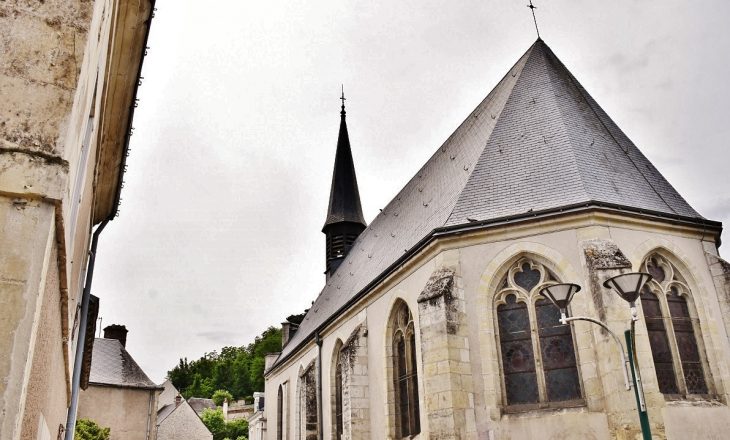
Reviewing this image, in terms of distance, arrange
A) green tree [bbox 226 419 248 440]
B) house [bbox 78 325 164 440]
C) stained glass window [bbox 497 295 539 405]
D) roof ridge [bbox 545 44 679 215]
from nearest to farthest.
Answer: stained glass window [bbox 497 295 539 405] → roof ridge [bbox 545 44 679 215] → house [bbox 78 325 164 440] → green tree [bbox 226 419 248 440]

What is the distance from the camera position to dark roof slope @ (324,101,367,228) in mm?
28594

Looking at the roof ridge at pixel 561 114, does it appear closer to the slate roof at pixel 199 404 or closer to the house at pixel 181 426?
the house at pixel 181 426

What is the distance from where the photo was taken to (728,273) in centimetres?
A: 1091

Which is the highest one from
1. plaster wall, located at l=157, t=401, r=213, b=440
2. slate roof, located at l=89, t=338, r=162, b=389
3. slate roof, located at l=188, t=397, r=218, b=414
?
slate roof, located at l=188, t=397, r=218, b=414

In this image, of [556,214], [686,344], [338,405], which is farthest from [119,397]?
[686,344]

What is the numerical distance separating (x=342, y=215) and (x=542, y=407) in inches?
746

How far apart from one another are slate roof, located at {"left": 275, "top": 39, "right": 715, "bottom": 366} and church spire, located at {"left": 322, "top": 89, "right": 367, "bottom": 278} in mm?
10667

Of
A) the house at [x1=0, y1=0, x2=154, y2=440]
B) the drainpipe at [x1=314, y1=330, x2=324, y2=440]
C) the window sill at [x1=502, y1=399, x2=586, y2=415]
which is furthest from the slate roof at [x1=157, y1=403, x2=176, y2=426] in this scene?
the house at [x1=0, y1=0, x2=154, y2=440]

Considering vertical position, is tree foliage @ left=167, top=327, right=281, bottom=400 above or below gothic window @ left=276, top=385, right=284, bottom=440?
above

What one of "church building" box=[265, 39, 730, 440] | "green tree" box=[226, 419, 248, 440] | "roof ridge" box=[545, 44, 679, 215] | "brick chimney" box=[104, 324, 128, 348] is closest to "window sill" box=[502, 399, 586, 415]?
"church building" box=[265, 39, 730, 440]

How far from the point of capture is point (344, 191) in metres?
29.4

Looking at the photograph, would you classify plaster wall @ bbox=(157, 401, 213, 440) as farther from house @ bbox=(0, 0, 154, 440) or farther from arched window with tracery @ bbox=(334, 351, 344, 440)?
house @ bbox=(0, 0, 154, 440)

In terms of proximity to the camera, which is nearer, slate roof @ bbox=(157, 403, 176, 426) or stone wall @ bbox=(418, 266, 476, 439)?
stone wall @ bbox=(418, 266, 476, 439)

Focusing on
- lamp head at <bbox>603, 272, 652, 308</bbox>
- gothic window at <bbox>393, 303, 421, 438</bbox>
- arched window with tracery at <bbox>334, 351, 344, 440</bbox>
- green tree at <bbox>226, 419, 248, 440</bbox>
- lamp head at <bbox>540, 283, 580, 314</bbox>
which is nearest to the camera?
lamp head at <bbox>603, 272, 652, 308</bbox>
